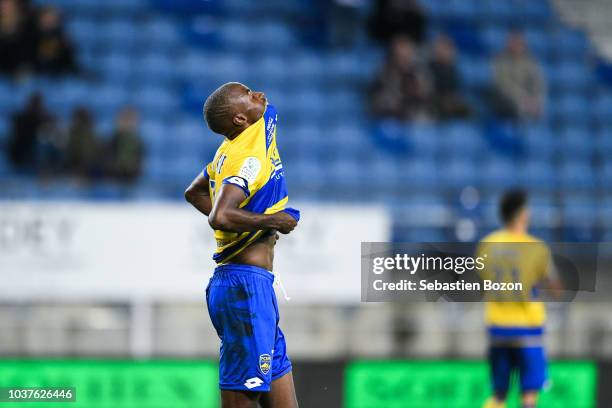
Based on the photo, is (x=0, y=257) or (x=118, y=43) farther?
(x=118, y=43)

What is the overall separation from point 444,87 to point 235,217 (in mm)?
7524

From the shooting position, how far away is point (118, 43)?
11789 millimetres

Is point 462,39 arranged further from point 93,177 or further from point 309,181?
point 93,177

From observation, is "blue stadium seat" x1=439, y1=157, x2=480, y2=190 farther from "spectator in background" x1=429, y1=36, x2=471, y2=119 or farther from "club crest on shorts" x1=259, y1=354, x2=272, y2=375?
"club crest on shorts" x1=259, y1=354, x2=272, y2=375

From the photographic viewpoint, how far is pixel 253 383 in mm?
4219

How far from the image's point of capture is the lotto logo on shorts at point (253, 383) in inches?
166

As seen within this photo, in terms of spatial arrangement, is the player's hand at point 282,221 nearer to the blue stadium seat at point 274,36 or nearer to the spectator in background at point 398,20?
the spectator in background at point 398,20

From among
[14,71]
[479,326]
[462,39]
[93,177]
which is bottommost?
[479,326]

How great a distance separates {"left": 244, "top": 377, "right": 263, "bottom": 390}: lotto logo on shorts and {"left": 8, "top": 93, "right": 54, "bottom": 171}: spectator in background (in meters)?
6.30

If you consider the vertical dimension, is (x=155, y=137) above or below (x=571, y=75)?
below

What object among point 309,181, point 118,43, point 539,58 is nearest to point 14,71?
point 118,43

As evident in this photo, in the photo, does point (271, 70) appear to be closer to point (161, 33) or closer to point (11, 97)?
point (161, 33)

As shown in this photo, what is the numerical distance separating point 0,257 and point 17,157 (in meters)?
2.59

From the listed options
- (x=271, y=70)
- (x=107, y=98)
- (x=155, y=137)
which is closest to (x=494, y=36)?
(x=271, y=70)
